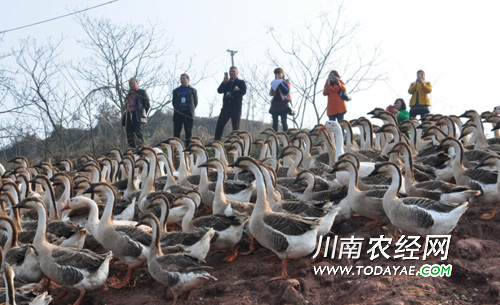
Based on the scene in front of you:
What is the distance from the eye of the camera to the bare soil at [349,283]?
811cm

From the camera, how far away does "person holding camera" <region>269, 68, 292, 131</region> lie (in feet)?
60.4

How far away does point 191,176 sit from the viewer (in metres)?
14.4

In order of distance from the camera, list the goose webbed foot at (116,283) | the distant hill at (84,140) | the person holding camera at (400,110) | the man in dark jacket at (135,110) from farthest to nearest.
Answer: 1. the distant hill at (84,140)
2. the person holding camera at (400,110)
3. the man in dark jacket at (135,110)
4. the goose webbed foot at (116,283)

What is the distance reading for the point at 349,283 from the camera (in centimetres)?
875

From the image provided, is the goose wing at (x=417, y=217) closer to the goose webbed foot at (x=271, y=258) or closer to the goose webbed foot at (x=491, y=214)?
the goose webbed foot at (x=491, y=214)

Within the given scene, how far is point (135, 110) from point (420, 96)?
820 cm

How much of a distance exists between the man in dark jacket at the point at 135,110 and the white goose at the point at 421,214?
1002 centimetres

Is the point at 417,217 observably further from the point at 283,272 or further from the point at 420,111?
the point at 420,111

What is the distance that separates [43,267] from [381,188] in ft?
19.2

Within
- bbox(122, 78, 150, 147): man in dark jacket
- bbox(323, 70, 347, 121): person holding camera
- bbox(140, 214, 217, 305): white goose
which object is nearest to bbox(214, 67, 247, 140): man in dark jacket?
bbox(122, 78, 150, 147): man in dark jacket

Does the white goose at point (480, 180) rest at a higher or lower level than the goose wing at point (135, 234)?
higher

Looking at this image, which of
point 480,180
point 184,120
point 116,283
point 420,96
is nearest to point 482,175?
point 480,180

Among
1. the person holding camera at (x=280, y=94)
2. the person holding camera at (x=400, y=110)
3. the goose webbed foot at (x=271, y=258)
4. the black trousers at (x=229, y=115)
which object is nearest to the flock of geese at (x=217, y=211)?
the goose webbed foot at (x=271, y=258)

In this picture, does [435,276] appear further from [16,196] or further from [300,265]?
[16,196]
